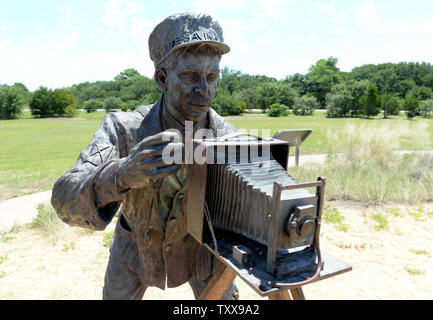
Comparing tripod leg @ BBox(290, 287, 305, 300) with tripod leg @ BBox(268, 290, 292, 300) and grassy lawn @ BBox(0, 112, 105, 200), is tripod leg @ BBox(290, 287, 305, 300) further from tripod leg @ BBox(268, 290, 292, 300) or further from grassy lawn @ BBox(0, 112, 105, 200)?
grassy lawn @ BBox(0, 112, 105, 200)

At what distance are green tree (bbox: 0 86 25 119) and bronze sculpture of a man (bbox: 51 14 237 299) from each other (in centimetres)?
4819

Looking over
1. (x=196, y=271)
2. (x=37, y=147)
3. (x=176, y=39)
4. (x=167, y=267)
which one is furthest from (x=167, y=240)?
(x=37, y=147)

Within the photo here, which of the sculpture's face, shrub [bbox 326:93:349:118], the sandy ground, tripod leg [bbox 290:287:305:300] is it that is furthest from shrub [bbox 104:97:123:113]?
tripod leg [bbox 290:287:305:300]

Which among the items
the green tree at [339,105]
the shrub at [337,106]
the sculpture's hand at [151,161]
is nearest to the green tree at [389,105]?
the green tree at [339,105]

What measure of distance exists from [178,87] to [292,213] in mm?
1134

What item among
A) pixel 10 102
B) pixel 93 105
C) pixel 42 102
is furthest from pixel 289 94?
pixel 10 102

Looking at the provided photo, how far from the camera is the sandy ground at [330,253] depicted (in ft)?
16.9

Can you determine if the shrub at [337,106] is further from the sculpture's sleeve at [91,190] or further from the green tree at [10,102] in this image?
the sculpture's sleeve at [91,190]

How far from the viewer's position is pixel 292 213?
168 cm

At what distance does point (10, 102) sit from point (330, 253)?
47961 millimetres

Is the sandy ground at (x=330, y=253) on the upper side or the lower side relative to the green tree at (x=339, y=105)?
lower

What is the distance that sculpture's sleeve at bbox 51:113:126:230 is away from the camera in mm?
1736

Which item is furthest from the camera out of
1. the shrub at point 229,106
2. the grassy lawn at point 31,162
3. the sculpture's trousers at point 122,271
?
the shrub at point 229,106

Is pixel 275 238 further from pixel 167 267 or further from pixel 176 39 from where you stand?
pixel 176 39
